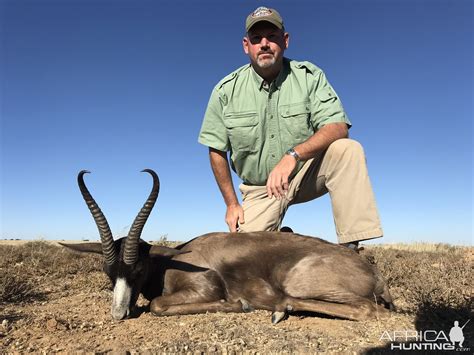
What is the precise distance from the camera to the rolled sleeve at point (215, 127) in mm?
6594

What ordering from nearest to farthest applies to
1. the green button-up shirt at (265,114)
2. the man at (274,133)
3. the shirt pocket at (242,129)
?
the man at (274,133)
the green button-up shirt at (265,114)
the shirt pocket at (242,129)

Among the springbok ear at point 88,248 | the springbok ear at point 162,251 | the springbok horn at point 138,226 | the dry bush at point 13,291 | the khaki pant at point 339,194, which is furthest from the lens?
the dry bush at point 13,291

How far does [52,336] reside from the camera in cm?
356

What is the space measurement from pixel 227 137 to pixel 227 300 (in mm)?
2747

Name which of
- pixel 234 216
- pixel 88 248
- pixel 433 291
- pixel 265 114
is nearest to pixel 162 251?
pixel 88 248

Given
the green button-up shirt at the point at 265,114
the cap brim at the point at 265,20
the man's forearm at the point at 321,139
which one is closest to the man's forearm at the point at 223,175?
the green button-up shirt at the point at 265,114

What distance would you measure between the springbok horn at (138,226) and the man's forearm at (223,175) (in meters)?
2.10

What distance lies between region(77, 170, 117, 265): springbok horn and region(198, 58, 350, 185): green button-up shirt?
7.99 ft

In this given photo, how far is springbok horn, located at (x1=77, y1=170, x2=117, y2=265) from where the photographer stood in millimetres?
4531

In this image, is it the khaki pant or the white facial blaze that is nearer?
the white facial blaze

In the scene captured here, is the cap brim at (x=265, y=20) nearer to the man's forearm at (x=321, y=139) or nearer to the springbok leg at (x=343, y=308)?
the man's forearm at (x=321, y=139)

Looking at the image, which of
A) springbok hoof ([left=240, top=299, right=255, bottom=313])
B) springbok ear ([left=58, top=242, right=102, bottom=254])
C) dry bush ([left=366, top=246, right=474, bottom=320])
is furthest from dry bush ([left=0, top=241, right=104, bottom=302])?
dry bush ([left=366, top=246, right=474, bottom=320])

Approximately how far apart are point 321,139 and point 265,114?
109cm

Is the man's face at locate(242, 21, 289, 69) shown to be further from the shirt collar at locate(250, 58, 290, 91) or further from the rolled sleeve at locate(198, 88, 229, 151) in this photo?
the rolled sleeve at locate(198, 88, 229, 151)
